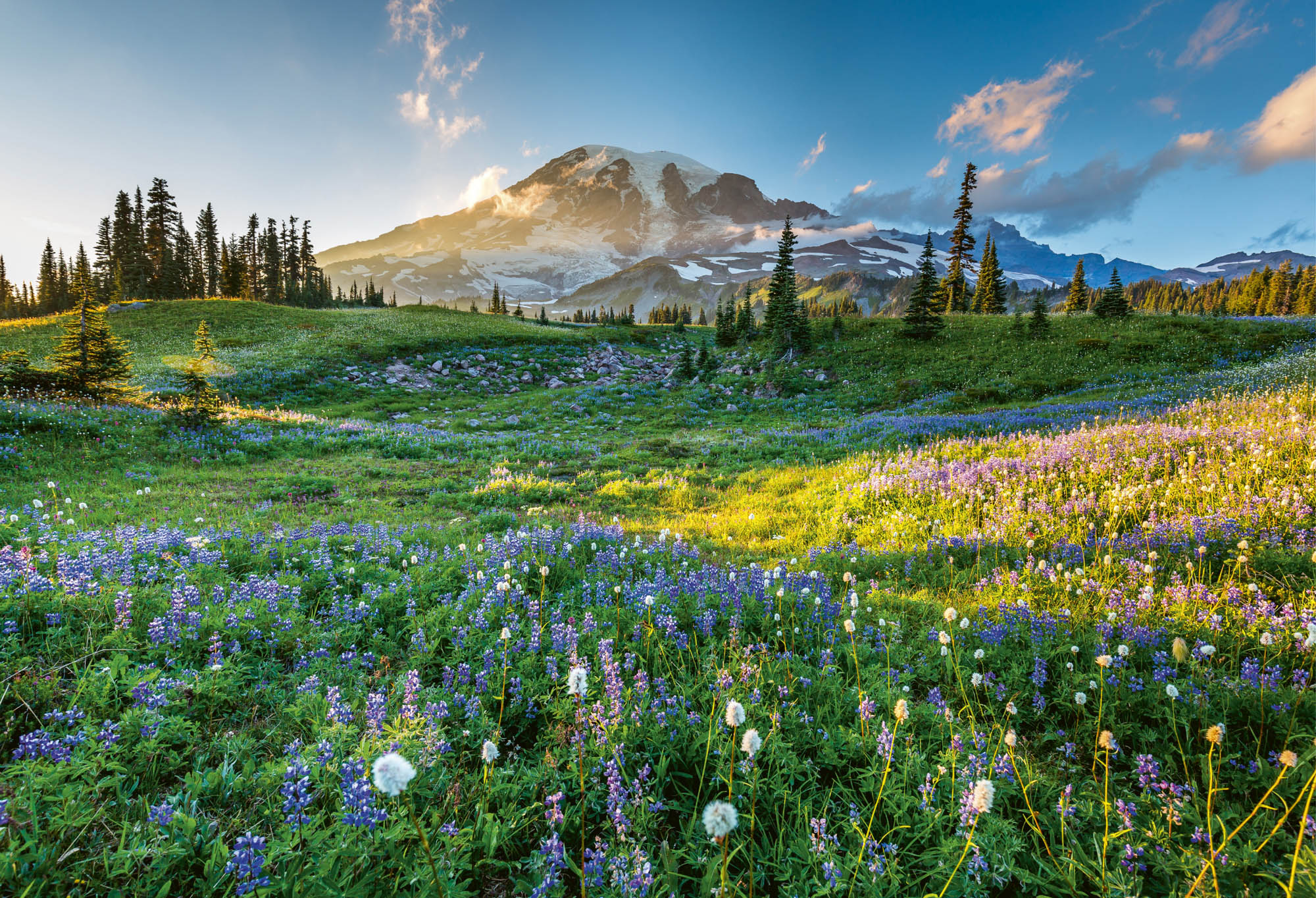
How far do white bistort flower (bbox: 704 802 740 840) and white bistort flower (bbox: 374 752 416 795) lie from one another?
1089 mm

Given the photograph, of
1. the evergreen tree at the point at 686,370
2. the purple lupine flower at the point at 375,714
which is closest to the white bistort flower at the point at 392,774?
the purple lupine flower at the point at 375,714

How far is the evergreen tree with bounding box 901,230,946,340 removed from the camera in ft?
118

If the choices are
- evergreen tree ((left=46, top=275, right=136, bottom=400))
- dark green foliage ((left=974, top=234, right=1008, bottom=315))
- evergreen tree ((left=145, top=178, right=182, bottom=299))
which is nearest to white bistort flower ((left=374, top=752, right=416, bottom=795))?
evergreen tree ((left=46, top=275, right=136, bottom=400))

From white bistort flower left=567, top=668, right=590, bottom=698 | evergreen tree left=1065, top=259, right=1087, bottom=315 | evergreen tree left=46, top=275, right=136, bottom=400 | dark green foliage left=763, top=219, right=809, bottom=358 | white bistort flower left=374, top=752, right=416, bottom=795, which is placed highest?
evergreen tree left=1065, top=259, right=1087, bottom=315

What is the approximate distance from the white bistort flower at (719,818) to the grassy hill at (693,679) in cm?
40

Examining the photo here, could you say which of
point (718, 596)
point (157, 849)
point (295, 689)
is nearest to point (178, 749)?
point (295, 689)

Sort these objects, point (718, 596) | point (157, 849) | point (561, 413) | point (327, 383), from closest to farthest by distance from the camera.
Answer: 1. point (157, 849)
2. point (718, 596)
3. point (561, 413)
4. point (327, 383)

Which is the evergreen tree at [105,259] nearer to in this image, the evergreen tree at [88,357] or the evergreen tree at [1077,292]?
the evergreen tree at [88,357]

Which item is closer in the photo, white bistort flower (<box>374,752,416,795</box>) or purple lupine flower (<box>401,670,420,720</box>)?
white bistort flower (<box>374,752,416,795</box>)

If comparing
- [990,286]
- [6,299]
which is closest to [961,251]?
[990,286]

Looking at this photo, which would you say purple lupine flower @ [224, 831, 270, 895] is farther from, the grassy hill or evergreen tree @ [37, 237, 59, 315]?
evergreen tree @ [37, 237, 59, 315]

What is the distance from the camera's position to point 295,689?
11.8ft

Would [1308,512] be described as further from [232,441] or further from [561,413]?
[561,413]

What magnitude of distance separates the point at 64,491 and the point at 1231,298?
164684 mm
